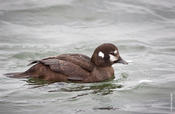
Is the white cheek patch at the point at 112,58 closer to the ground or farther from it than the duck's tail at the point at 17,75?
farther from it

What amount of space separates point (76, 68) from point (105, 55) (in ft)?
2.26

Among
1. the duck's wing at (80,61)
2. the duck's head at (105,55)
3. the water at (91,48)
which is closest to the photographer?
the water at (91,48)

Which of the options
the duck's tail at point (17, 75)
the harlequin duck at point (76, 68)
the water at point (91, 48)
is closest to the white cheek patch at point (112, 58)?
the harlequin duck at point (76, 68)

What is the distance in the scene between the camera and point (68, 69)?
10062 mm

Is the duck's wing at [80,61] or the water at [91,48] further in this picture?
the duck's wing at [80,61]

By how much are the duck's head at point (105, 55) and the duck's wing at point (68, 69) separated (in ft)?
1.45

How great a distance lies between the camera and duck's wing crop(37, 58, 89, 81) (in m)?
10.0

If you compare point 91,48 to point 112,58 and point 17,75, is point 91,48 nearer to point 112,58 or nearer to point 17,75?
point 112,58

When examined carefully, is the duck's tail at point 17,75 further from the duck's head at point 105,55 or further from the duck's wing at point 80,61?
the duck's head at point 105,55

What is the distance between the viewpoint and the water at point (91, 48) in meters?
9.01

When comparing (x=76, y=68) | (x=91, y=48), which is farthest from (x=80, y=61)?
(x=91, y=48)

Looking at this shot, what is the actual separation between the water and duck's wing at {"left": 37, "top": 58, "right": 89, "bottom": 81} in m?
0.16

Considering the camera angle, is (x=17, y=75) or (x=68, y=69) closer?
(x=68, y=69)

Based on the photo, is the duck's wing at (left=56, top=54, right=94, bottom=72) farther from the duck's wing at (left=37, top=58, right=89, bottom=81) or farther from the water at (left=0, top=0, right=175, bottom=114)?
the water at (left=0, top=0, right=175, bottom=114)
